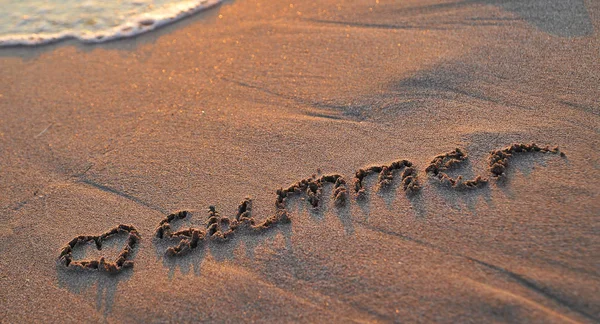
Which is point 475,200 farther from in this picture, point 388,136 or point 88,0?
point 88,0

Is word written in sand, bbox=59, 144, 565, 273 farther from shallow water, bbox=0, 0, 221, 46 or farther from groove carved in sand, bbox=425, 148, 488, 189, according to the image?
shallow water, bbox=0, 0, 221, 46

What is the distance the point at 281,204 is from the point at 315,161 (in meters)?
0.33

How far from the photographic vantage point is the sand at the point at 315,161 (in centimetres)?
201

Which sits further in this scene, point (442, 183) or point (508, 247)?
point (442, 183)

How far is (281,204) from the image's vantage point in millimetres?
2432

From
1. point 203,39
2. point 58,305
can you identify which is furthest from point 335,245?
point 203,39

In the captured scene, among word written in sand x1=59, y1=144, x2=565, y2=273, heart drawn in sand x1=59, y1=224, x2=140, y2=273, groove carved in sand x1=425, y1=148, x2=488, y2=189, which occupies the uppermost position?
groove carved in sand x1=425, y1=148, x2=488, y2=189

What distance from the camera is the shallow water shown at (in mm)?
4055

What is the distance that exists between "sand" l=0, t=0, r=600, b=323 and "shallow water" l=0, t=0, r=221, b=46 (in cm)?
16

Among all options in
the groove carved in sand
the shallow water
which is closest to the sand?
the groove carved in sand

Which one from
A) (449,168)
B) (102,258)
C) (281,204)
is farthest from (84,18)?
(449,168)

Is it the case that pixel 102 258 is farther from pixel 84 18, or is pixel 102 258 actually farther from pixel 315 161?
pixel 84 18

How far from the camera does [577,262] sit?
75.8 inches

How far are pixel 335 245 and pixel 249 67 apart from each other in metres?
1.60
